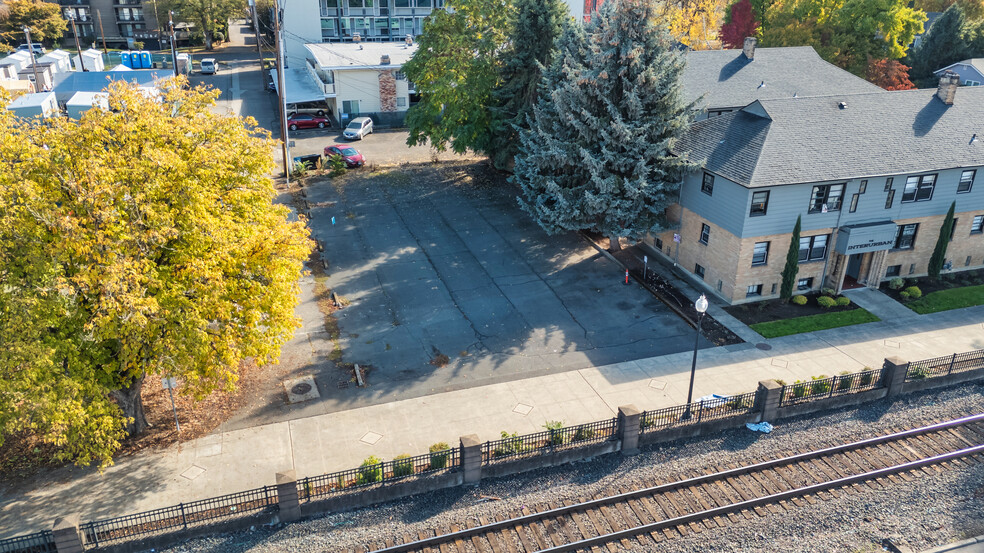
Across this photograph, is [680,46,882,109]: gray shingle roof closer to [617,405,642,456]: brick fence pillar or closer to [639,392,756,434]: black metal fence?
[639,392,756,434]: black metal fence

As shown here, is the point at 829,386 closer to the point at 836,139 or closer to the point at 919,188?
the point at 836,139

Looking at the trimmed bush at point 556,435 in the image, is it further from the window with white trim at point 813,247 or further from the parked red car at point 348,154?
the parked red car at point 348,154

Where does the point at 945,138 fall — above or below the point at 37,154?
below

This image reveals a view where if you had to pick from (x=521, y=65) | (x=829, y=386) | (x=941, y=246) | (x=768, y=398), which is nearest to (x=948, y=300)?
(x=941, y=246)

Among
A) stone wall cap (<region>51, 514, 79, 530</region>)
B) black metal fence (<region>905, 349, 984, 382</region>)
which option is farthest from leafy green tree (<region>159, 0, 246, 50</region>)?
black metal fence (<region>905, 349, 984, 382</region>)

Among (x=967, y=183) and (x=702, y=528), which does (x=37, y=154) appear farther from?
(x=967, y=183)

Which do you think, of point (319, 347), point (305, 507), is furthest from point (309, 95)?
point (305, 507)
